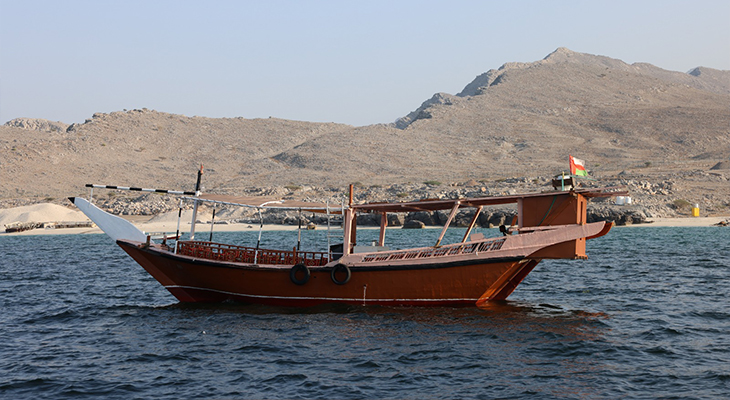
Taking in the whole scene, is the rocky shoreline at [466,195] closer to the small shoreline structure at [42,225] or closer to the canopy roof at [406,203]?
the small shoreline structure at [42,225]

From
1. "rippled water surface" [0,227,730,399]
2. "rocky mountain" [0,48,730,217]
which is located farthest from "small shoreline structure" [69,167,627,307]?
"rocky mountain" [0,48,730,217]

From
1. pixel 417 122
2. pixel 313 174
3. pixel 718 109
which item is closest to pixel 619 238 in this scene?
pixel 313 174

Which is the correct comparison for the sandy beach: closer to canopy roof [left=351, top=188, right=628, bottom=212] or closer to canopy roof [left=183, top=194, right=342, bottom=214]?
canopy roof [left=183, top=194, right=342, bottom=214]

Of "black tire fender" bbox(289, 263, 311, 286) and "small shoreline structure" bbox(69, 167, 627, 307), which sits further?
"black tire fender" bbox(289, 263, 311, 286)

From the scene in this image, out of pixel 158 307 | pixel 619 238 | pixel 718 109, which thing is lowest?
pixel 158 307

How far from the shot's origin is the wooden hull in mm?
17797

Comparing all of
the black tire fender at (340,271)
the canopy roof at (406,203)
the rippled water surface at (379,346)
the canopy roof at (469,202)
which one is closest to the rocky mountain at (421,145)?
the canopy roof at (469,202)

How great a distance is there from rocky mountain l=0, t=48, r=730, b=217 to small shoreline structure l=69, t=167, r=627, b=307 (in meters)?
59.9

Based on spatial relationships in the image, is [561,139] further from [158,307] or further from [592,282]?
[158,307]

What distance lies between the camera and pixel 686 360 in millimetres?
12711

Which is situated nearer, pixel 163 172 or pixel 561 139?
pixel 163 172

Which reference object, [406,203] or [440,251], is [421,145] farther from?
[440,251]

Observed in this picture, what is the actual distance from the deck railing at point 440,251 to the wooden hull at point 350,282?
16.9 inches

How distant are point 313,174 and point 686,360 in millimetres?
88152
